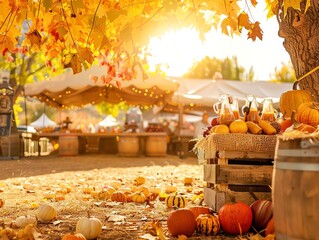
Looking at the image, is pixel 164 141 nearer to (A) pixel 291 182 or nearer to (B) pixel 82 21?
(B) pixel 82 21

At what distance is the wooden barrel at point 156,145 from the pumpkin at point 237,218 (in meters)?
11.9

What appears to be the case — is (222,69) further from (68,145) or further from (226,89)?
(68,145)

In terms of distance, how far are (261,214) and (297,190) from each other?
1086mm

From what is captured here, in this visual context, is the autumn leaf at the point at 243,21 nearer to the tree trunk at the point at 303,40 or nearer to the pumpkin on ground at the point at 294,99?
the tree trunk at the point at 303,40

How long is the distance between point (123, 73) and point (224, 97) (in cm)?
290

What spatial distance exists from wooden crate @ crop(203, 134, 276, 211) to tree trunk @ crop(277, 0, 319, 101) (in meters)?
1.11

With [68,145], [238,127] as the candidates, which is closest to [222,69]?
[68,145]

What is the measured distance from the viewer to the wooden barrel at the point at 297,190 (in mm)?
2592

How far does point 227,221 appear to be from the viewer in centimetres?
367

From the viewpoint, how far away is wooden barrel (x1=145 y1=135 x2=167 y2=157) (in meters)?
15.6

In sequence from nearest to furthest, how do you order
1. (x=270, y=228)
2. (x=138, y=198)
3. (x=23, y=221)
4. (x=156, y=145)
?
(x=270, y=228) < (x=23, y=221) < (x=138, y=198) < (x=156, y=145)

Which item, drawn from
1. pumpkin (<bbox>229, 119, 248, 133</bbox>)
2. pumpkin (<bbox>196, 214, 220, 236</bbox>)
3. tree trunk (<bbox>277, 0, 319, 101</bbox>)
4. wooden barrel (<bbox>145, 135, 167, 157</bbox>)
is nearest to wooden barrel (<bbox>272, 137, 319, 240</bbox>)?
pumpkin (<bbox>196, 214, 220, 236</bbox>)

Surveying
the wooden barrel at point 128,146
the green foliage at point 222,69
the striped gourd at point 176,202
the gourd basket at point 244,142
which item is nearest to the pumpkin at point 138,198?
the striped gourd at point 176,202

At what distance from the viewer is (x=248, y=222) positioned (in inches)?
143
